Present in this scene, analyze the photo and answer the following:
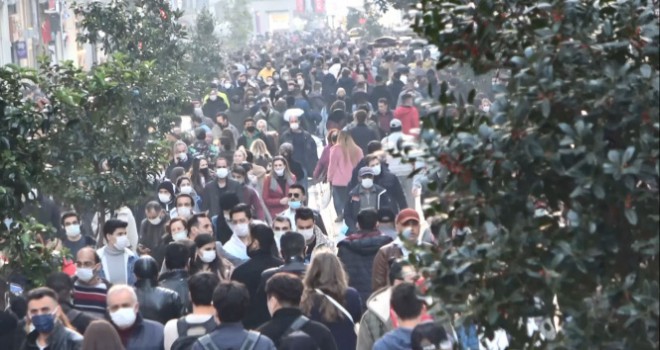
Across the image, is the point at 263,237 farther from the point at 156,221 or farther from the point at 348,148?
the point at 348,148

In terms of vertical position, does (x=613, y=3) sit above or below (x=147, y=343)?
above

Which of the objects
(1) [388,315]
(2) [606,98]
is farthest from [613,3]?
(1) [388,315]

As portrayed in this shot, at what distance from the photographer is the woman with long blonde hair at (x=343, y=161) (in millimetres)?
20234

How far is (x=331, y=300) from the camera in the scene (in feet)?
32.4

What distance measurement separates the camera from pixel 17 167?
995cm

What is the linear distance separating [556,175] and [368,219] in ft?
22.6

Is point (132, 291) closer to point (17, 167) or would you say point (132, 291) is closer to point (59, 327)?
point (59, 327)

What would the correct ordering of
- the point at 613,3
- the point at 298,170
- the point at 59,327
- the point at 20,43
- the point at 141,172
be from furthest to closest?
the point at 20,43, the point at 298,170, the point at 141,172, the point at 59,327, the point at 613,3

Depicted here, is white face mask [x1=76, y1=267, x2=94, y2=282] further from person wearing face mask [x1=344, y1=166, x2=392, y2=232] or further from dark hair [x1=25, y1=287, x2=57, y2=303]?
person wearing face mask [x1=344, y1=166, x2=392, y2=232]

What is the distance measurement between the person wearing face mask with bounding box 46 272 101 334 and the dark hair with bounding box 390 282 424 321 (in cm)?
212

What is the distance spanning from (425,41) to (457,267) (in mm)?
843

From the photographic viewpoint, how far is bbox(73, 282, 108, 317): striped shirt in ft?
34.4

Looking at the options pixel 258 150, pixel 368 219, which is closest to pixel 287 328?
pixel 368 219

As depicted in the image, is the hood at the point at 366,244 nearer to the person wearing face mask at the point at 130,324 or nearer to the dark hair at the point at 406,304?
the person wearing face mask at the point at 130,324
